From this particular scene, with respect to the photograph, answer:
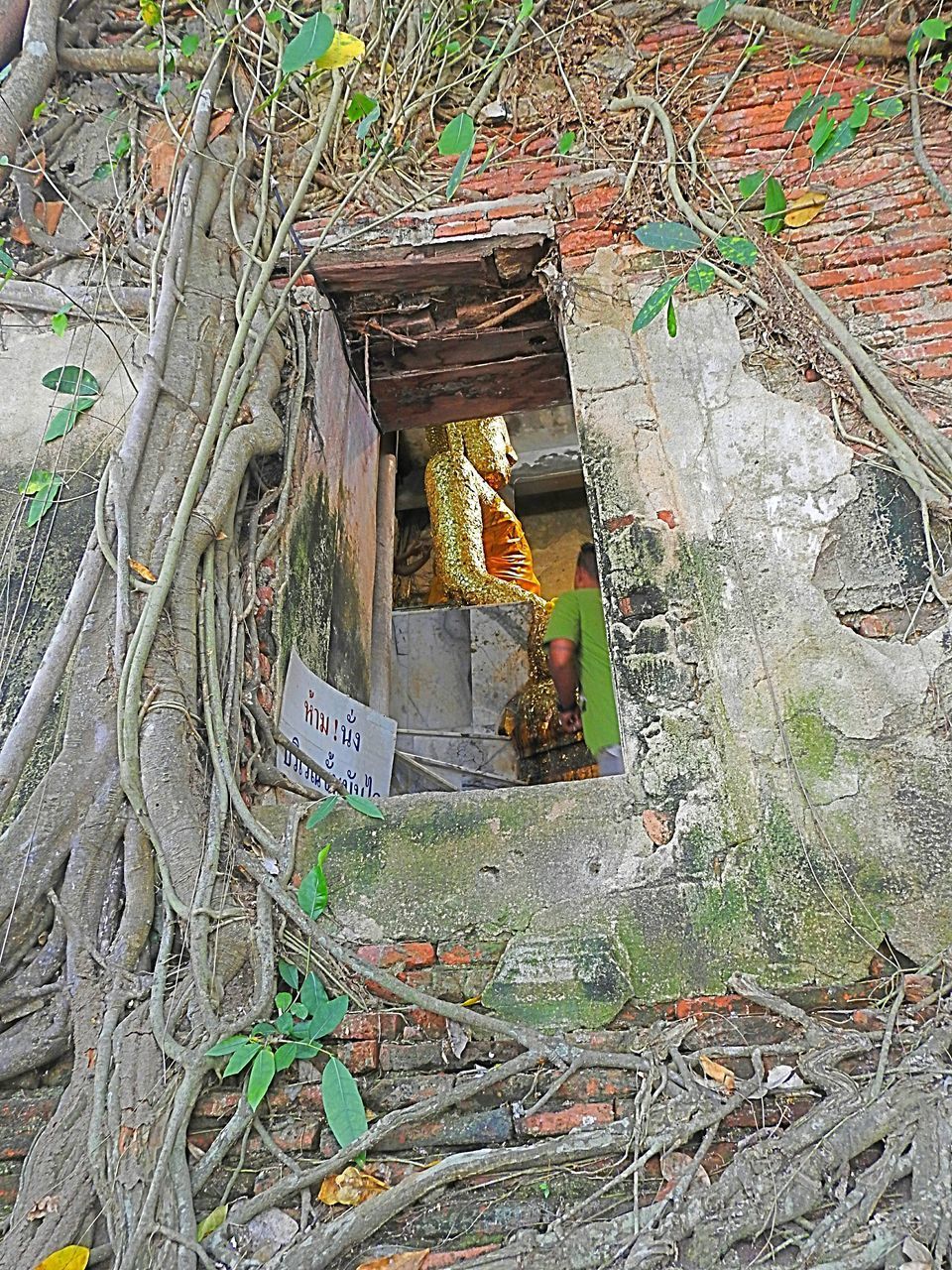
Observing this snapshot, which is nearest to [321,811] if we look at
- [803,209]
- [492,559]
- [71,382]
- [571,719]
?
[71,382]

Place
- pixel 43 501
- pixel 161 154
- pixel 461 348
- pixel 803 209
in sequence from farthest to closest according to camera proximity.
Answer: pixel 461 348 → pixel 161 154 → pixel 803 209 → pixel 43 501

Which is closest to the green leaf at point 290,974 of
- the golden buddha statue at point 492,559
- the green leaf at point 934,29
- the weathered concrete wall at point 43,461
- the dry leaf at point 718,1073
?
the dry leaf at point 718,1073

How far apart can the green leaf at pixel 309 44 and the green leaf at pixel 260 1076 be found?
2.04 m

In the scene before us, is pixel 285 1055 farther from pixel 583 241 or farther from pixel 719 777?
pixel 583 241

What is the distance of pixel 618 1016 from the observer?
6.01 feet

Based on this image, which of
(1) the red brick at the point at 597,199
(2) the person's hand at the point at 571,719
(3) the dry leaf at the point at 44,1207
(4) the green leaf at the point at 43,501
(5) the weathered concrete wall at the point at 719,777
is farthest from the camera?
(2) the person's hand at the point at 571,719

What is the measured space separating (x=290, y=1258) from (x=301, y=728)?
3.88 ft

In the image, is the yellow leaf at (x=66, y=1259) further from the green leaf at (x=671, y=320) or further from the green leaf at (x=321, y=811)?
the green leaf at (x=671, y=320)

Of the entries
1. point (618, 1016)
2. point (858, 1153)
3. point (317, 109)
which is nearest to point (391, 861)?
point (618, 1016)

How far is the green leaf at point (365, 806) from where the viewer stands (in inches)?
81.1

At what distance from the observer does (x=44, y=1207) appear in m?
1.56

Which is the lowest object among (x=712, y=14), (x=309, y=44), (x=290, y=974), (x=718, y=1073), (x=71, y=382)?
(x=718, y=1073)

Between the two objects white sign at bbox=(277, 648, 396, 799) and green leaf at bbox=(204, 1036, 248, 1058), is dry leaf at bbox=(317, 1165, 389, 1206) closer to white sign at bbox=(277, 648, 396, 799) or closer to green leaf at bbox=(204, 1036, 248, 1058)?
green leaf at bbox=(204, 1036, 248, 1058)

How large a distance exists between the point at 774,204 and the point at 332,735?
1921mm
